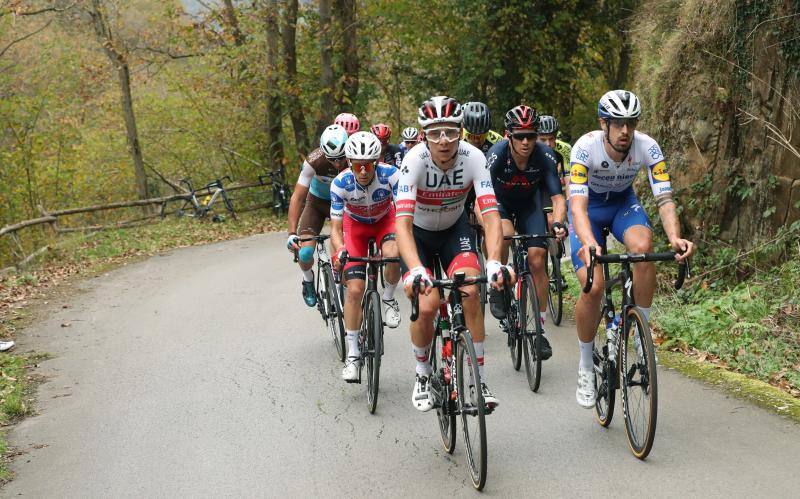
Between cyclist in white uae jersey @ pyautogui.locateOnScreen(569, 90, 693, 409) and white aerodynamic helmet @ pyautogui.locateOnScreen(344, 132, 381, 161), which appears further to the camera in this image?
white aerodynamic helmet @ pyautogui.locateOnScreen(344, 132, 381, 161)

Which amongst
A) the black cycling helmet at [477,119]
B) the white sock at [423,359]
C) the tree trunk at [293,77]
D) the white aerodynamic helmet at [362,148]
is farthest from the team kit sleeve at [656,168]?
the tree trunk at [293,77]

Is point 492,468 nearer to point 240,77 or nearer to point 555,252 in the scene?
point 555,252

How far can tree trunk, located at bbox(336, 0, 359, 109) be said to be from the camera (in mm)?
23891

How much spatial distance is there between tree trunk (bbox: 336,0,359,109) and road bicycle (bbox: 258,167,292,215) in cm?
298

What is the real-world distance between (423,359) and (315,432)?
1.19 metres

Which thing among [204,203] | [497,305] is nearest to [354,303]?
[497,305]

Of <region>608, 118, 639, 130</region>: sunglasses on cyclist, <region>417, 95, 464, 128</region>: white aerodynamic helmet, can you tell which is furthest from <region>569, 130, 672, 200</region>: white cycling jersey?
<region>417, 95, 464, 128</region>: white aerodynamic helmet

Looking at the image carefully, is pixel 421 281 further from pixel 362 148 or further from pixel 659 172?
pixel 362 148

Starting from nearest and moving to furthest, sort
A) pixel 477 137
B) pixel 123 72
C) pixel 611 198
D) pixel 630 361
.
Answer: pixel 630 361
pixel 611 198
pixel 477 137
pixel 123 72

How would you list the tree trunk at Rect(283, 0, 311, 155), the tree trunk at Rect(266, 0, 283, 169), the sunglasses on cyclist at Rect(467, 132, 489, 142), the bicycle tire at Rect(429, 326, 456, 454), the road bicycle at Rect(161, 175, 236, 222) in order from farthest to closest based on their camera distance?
the tree trunk at Rect(283, 0, 311, 155)
the tree trunk at Rect(266, 0, 283, 169)
the road bicycle at Rect(161, 175, 236, 222)
the sunglasses on cyclist at Rect(467, 132, 489, 142)
the bicycle tire at Rect(429, 326, 456, 454)

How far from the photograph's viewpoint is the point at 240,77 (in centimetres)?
2506

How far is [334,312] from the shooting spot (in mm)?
8516

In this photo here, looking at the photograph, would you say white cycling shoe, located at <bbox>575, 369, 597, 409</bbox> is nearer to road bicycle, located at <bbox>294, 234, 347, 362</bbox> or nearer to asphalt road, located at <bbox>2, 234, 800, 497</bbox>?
asphalt road, located at <bbox>2, 234, 800, 497</bbox>

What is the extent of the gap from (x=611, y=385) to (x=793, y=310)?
2945 mm
